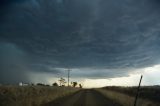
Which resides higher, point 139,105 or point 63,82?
point 63,82

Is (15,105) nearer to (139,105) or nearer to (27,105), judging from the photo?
(27,105)

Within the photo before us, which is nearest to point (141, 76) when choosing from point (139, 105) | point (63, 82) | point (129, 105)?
point (139, 105)

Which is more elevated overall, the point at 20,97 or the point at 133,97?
the point at 133,97

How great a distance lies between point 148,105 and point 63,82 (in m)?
161

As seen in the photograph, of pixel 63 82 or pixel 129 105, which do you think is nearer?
pixel 129 105

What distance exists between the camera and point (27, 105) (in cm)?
2538

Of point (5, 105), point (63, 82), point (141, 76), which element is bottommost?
point (5, 105)

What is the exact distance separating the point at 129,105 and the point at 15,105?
40.4 feet

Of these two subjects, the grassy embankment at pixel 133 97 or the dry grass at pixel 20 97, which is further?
the grassy embankment at pixel 133 97

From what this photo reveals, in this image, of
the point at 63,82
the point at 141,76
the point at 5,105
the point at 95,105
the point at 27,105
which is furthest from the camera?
the point at 63,82

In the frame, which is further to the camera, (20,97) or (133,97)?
(133,97)

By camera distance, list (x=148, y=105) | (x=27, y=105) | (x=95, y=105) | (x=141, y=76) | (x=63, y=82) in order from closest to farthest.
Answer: (x=141, y=76) < (x=27, y=105) < (x=148, y=105) < (x=95, y=105) < (x=63, y=82)

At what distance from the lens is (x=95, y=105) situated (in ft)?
101

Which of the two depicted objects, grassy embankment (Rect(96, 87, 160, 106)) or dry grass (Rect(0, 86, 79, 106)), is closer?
dry grass (Rect(0, 86, 79, 106))
